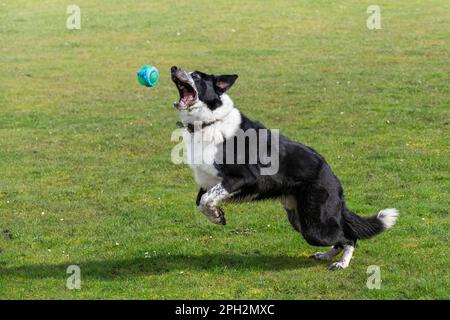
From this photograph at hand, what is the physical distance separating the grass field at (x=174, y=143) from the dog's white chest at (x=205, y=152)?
4.18 feet

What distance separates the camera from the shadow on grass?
1017 centimetres

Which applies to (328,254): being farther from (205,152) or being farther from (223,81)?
(223,81)

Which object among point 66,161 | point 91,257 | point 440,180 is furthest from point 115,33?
point 91,257

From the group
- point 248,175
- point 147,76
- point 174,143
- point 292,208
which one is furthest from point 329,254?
point 174,143

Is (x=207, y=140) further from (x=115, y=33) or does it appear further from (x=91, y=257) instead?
(x=115, y=33)

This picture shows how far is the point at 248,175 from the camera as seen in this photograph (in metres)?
9.91

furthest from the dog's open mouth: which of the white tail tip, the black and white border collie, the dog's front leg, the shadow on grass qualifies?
the white tail tip

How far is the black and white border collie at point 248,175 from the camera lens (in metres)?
9.85

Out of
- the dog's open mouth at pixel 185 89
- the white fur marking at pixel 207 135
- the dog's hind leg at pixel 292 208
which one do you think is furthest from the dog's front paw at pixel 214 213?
the dog's open mouth at pixel 185 89

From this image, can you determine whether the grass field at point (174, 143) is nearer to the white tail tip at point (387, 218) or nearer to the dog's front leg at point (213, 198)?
the white tail tip at point (387, 218)

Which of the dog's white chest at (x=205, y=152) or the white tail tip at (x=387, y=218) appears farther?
the white tail tip at (x=387, y=218)

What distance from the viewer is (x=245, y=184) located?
9.89m

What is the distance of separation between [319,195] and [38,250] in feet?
13.5

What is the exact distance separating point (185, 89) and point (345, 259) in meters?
3.01
